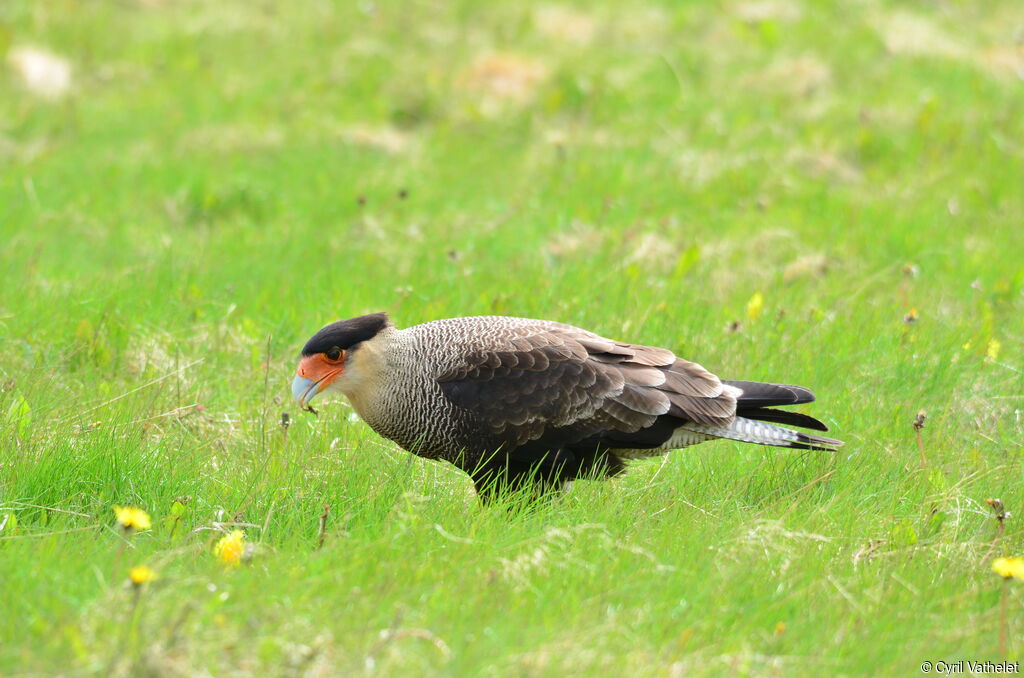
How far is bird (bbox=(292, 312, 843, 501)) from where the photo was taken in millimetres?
4844

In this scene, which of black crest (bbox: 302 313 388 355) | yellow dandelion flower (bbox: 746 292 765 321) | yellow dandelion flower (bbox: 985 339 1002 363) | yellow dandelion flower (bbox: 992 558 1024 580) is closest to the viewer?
yellow dandelion flower (bbox: 992 558 1024 580)

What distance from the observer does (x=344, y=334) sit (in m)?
4.87

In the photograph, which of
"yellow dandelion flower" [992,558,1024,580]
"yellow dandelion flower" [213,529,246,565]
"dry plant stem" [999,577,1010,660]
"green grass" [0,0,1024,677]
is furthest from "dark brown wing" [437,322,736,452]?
"yellow dandelion flower" [992,558,1024,580]

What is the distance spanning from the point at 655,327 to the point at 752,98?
4.78 metres

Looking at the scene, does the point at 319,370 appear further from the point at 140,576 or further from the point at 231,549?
the point at 140,576

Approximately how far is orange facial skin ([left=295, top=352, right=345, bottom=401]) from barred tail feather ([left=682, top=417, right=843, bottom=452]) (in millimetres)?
1435

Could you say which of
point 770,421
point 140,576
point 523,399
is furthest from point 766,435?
point 140,576

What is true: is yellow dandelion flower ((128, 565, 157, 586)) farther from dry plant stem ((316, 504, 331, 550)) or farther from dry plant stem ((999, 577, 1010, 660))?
dry plant stem ((999, 577, 1010, 660))

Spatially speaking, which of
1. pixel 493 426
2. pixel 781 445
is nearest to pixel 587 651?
pixel 493 426

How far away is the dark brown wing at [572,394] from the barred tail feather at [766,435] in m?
0.05

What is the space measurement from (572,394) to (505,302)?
176 centimetres

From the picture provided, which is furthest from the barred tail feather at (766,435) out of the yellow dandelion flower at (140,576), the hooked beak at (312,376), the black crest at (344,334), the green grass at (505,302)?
the yellow dandelion flower at (140,576)

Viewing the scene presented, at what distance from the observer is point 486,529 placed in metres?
4.26

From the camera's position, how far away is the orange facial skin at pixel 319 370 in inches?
191
